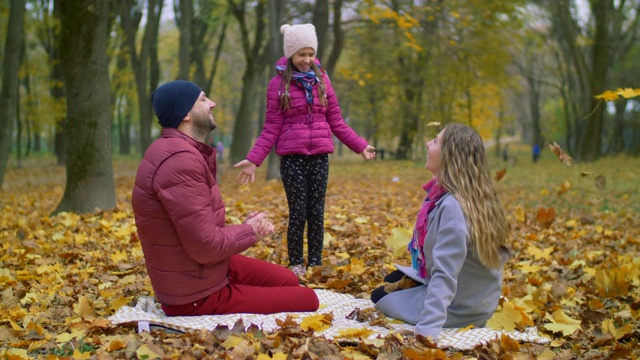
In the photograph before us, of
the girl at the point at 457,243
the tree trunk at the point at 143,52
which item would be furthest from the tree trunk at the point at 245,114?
the girl at the point at 457,243

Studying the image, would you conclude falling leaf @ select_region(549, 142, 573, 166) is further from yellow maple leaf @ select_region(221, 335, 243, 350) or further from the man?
yellow maple leaf @ select_region(221, 335, 243, 350)

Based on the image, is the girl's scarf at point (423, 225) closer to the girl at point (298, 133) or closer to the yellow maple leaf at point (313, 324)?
the yellow maple leaf at point (313, 324)

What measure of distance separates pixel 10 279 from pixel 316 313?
2503 mm

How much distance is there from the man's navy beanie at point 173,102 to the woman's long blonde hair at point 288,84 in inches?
47.3

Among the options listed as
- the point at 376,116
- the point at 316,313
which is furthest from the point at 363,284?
the point at 376,116

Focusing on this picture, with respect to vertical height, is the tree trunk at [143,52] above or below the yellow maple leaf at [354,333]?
above

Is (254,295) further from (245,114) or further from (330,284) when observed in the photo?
(245,114)

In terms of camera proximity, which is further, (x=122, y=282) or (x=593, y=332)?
(x=122, y=282)

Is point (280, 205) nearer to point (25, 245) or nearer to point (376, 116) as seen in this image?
point (25, 245)

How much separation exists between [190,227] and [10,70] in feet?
30.3

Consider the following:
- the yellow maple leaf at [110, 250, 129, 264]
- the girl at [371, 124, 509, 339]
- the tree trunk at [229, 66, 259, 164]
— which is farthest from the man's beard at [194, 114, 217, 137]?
the tree trunk at [229, 66, 259, 164]

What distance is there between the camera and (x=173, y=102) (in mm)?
3316

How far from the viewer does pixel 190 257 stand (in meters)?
3.24

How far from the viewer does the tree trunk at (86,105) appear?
7477 millimetres
